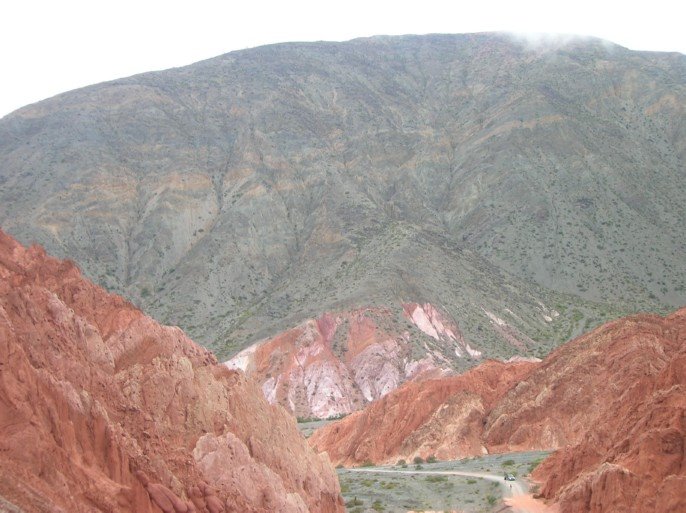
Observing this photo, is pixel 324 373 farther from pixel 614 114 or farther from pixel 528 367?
pixel 614 114

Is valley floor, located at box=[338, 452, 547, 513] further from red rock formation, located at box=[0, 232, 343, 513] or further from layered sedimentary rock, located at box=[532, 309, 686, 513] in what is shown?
red rock formation, located at box=[0, 232, 343, 513]

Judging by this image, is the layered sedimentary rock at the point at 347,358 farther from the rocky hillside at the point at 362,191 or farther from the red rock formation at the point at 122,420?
the red rock formation at the point at 122,420

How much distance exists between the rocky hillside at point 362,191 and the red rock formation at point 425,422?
99.4ft

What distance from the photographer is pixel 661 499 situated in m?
27.8

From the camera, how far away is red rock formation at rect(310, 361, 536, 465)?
61.2 metres

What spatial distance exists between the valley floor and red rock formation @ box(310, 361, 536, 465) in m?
6.26

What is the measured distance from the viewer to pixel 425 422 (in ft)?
211

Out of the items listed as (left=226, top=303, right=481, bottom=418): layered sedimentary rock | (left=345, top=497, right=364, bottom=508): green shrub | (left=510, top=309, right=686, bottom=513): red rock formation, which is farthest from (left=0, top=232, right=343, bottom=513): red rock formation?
(left=226, top=303, right=481, bottom=418): layered sedimentary rock

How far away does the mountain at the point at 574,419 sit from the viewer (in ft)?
99.7

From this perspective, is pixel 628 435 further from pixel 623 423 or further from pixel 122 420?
pixel 122 420

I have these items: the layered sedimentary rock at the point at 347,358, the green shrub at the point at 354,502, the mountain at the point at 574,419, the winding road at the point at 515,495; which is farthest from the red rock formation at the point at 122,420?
the layered sedimentary rock at the point at 347,358

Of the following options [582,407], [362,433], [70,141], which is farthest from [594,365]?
[70,141]

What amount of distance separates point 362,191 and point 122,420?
121m

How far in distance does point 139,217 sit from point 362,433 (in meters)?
74.6
